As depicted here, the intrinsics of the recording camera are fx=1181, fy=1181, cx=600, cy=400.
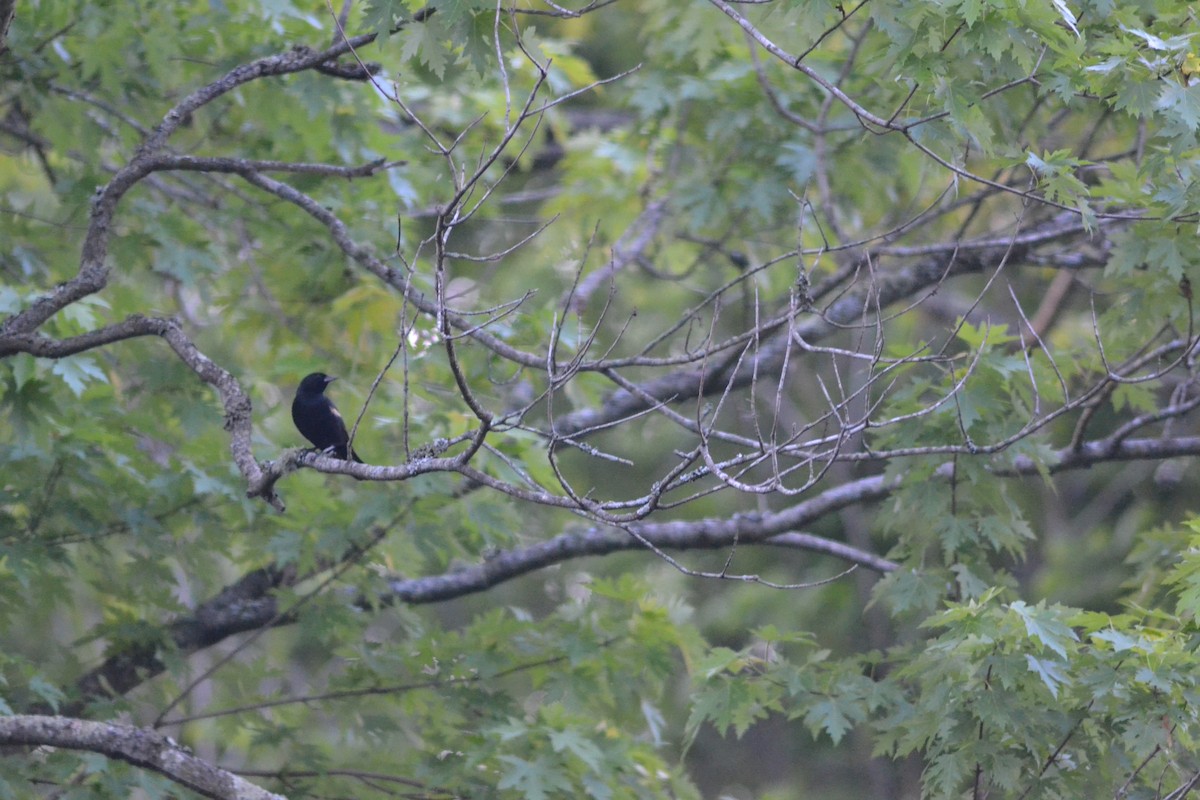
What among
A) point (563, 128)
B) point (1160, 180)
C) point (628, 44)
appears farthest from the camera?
point (628, 44)

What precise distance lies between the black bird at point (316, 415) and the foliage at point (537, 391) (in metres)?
Answer: 0.10

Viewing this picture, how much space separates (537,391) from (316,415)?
1090 mm

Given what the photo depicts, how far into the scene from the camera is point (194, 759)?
12.0 feet

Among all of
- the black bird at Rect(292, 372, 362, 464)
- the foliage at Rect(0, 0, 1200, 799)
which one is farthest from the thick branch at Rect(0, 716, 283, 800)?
the black bird at Rect(292, 372, 362, 464)

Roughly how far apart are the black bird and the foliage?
0.10 m

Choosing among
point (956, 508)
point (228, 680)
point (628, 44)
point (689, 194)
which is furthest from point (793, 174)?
point (628, 44)

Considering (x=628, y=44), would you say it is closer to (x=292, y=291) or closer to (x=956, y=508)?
(x=292, y=291)

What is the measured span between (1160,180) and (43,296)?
3682 millimetres

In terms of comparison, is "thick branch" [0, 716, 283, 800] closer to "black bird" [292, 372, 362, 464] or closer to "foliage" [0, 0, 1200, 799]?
"foliage" [0, 0, 1200, 799]

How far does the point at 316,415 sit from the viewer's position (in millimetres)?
5473

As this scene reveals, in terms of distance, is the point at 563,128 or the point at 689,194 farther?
the point at 563,128

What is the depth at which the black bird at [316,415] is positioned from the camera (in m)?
5.47

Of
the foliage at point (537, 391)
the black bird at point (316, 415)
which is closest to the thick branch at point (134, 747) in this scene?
the foliage at point (537, 391)

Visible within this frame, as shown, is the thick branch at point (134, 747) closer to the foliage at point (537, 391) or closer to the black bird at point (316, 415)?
the foliage at point (537, 391)
